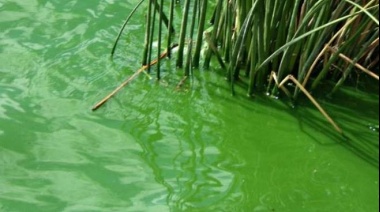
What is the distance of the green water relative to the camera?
6.01ft

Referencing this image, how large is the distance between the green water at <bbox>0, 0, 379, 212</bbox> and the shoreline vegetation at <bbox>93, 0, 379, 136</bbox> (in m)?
0.07

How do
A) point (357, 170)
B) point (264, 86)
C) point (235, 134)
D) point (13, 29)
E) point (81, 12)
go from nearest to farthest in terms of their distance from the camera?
1. point (357, 170)
2. point (235, 134)
3. point (264, 86)
4. point (13, 29)
5. point (81, 12)

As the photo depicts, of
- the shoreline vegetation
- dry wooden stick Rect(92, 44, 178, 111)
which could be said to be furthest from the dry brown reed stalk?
dry wooden stick Rect(92, 44, 178, 111)

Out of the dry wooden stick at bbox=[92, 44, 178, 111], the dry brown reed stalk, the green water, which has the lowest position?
the green water

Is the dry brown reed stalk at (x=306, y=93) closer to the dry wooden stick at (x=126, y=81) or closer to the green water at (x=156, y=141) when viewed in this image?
the green water at (x=156, y=141)

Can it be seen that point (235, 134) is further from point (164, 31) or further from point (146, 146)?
point (164, 31)

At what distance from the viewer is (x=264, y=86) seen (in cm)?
240

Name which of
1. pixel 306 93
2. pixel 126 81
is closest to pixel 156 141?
pixel 126 81

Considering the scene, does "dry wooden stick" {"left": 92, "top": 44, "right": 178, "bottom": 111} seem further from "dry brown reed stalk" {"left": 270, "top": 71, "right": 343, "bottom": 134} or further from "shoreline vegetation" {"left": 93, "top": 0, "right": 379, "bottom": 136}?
"dry brown reed stalk" {"left": 270, "top": 71, "right": 343, "bottom": 134}

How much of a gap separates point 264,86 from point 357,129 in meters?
0.37

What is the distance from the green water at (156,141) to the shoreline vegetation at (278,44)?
0.24ft

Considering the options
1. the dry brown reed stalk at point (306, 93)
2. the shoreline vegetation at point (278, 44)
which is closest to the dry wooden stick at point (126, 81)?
the shoreline vegetation at point (278, 44)

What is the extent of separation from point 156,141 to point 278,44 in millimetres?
558

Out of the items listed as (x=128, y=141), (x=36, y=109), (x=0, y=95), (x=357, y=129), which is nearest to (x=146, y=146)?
(x=128, y=141)
